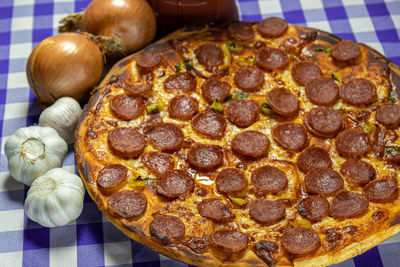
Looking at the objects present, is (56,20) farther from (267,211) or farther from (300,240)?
(300,240)

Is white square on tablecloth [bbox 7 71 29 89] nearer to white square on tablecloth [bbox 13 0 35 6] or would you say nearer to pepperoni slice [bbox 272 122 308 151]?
white square on tablecloth [bbox 13 0 35 6]

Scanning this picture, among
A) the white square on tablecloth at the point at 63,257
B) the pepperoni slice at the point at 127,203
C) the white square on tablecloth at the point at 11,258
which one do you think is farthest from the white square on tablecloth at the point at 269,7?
the white square on tablecloth at the point at 11,258

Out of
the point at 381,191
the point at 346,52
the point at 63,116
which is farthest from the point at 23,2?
the point at 381,191

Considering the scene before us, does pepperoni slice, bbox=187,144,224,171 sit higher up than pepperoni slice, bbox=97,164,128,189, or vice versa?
pepperoni slice, bbox=187,144,224,171

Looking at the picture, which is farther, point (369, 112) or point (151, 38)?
point (151, 38)

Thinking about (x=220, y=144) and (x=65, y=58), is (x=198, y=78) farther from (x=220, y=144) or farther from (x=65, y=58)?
(x=65, y=58)

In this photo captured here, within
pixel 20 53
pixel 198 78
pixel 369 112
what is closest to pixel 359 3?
pixel 369 112

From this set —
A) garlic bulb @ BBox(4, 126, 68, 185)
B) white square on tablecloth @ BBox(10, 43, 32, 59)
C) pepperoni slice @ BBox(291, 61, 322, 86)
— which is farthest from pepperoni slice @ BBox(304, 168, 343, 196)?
white square on tablecloth @ BBox(10, 43, 32, 59)
